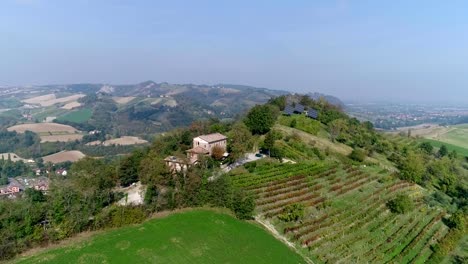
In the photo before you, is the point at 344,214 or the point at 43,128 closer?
the point at 344,214

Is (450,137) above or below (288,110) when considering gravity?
below

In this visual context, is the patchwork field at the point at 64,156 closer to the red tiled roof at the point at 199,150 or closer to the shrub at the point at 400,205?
the red tiled roof at the point at 199,150

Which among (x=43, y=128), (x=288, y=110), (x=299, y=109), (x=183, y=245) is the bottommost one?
(x=43, y=128)

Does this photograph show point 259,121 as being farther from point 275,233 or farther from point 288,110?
point 275,233

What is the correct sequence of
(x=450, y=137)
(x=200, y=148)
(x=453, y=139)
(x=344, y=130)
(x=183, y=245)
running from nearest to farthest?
1. (x=183, y=245)
2. (x=200, y=148)
3. (x=344, y=130)
4. (x=453, y=139)
5. (x=450, y=137)

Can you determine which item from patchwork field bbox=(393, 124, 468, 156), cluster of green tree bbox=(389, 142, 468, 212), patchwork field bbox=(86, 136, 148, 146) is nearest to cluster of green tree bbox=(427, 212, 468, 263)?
cluster of green tree bbox=(389, 142, 468, 212)

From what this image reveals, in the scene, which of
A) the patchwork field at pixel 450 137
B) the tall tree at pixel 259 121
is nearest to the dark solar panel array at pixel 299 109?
the tall tree at pixel 259 121

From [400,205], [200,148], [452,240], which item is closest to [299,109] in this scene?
[200,148]
